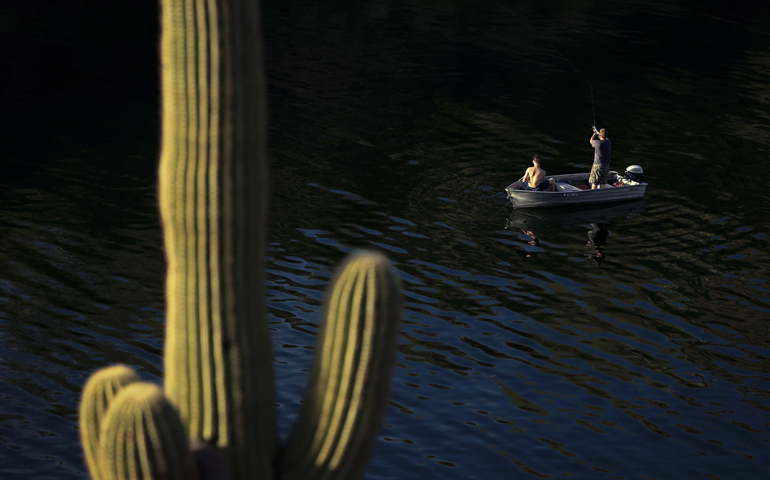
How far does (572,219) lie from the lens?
2627cm

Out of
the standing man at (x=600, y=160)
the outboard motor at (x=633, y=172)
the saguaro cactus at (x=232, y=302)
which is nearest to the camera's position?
the saguaro cactus at (x=232, y=302)

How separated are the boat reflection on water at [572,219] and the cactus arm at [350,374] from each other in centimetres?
1840

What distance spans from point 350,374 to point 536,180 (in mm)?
20527

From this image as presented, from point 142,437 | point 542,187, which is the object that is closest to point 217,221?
point 142,437

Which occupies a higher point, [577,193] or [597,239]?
[577,193]

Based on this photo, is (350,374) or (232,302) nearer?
(232,302)

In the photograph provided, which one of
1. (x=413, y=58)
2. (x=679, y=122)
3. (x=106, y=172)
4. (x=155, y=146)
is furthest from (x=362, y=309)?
(x=413, y=58)

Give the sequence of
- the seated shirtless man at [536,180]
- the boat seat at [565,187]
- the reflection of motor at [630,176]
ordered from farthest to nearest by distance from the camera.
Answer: the reflection of motor at [630,176] < the boat seat at [565,187] < the seated shirtless man at [536,180]

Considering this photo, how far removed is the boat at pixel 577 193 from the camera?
85.6 feet

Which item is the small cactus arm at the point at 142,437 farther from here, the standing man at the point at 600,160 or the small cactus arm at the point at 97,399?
the standing man at the point at 600,160

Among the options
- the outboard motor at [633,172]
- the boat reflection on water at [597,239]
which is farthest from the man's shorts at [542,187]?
the outboard motor at [633,172]

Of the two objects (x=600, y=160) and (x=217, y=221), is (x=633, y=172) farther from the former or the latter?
(x=217, y=221)

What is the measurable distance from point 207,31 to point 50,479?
10843 mm

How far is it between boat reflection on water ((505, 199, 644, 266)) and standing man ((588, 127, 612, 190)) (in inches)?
33.8
